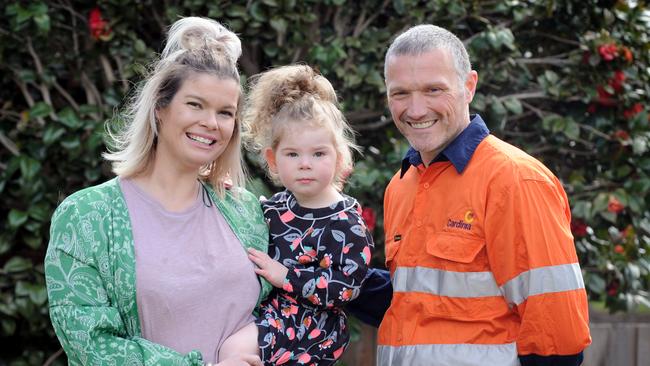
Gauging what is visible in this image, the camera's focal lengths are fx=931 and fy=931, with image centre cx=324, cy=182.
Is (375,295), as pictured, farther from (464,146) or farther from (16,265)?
(16,265)

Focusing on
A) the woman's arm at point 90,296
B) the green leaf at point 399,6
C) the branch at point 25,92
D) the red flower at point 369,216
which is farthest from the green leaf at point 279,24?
the woman's arm at point 90,296

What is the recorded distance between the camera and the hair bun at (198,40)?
8.88ft

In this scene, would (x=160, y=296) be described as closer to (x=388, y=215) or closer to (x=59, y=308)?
(x=59, y=308)

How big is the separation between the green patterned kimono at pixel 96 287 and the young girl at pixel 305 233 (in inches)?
13.2

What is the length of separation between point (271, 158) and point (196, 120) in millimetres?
370

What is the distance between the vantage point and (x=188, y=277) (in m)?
2.55

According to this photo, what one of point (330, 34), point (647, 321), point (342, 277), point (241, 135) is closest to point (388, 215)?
point (342, 277)

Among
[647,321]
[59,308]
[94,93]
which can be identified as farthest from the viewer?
[647,321]

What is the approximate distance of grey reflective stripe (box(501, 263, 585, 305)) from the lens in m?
2.44

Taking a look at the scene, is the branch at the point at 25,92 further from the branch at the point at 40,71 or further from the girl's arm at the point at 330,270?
the girl's arm at the point at 330,270

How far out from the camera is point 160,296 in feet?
A: 8.24

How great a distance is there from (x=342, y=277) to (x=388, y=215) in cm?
36

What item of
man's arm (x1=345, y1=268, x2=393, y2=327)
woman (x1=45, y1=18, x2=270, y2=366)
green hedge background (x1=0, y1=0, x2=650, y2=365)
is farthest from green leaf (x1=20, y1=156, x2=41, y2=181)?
man's arm (x1=345, y1=268, x2=393, y2=327)

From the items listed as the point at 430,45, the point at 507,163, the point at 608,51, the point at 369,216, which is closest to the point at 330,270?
the point at 507,163
